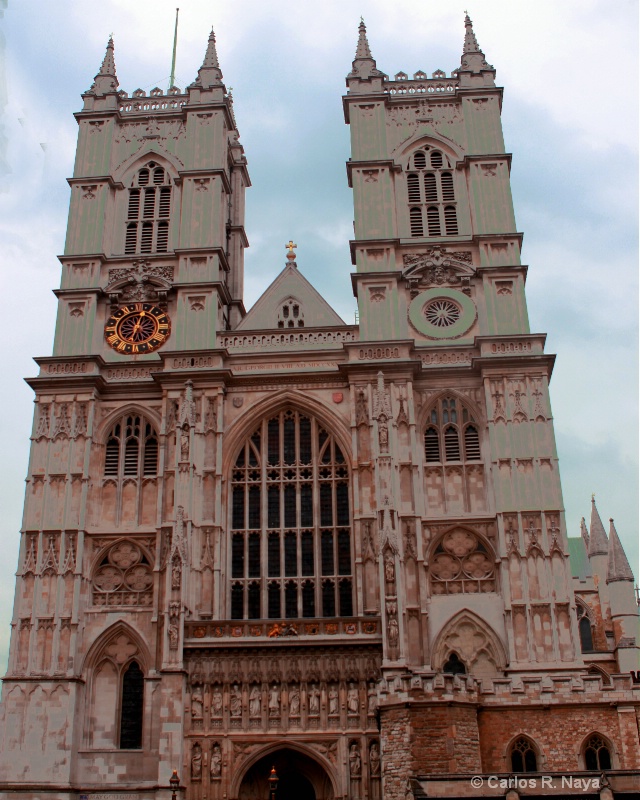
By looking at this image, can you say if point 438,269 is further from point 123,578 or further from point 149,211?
point 123,578

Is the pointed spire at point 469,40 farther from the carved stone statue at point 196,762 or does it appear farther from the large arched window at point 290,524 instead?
the carved stone statue at point 196,762

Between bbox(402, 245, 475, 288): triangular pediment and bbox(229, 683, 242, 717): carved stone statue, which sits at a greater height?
bbox(402, 245, 475, 288): triangular pediment

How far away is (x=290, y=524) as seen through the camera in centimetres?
3069

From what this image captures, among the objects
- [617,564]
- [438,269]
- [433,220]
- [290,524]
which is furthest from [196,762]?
[617,564]

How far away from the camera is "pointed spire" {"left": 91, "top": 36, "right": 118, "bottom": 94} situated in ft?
127

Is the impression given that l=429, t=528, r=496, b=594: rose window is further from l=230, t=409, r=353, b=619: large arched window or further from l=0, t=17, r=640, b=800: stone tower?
l=230, t=409, r=353, b=619: large arched window

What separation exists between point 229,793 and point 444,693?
23.3ft

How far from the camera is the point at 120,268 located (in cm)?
3491

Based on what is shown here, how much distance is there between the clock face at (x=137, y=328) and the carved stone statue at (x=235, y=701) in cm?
1222

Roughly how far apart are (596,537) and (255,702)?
2630 centimetres

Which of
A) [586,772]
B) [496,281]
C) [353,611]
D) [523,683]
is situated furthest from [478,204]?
[586,772]

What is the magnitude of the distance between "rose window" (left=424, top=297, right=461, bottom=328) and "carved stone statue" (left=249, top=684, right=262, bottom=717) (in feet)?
44.8

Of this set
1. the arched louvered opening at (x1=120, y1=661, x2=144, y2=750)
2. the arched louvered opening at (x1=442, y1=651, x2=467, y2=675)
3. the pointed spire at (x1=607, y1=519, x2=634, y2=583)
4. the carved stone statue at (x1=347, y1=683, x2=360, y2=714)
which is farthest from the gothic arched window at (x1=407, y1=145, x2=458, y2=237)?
the pointed spire at (x1=607, y1=519, x2=634, y2=583)

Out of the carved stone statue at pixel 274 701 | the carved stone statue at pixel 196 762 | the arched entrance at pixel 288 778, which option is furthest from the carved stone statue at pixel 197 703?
the arched entrance at pixel 288 778
